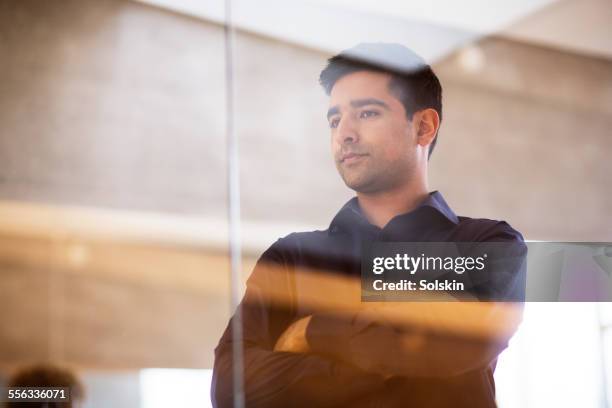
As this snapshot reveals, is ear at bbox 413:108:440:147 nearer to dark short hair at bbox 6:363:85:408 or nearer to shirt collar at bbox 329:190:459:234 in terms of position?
shirt collar at bbox 329:190:459:234

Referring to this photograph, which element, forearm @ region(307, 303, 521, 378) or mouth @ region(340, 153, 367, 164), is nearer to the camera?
forearm @ region(307, 303, 521, 378)

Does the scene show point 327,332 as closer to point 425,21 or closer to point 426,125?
point 426,125

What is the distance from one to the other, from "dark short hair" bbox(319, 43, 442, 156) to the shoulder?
245mm

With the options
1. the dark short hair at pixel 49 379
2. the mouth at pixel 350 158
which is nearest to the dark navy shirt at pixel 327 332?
the mouth at pixel 350 158

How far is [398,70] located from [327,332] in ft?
2.73

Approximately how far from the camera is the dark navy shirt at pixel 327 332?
2.07 metres

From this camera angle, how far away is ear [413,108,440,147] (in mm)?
2346

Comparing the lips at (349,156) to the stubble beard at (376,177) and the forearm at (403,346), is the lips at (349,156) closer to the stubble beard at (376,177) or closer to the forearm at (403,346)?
the stubble beard at (376,177)

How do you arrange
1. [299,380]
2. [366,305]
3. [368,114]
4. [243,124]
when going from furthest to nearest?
[243,124]
[368,114]
[366,305]
[299,380]

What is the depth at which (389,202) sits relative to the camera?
2271 mm

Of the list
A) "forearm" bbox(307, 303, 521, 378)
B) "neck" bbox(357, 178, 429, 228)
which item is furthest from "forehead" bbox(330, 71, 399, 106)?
"forearm" bbox(307, 303, 521, 378)

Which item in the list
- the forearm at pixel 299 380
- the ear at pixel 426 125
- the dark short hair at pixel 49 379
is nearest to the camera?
the forearm at pixel 299 380

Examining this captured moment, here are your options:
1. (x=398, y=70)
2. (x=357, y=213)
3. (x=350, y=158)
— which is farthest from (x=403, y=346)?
(x=398, y=70)

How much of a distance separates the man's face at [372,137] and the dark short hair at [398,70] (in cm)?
3
